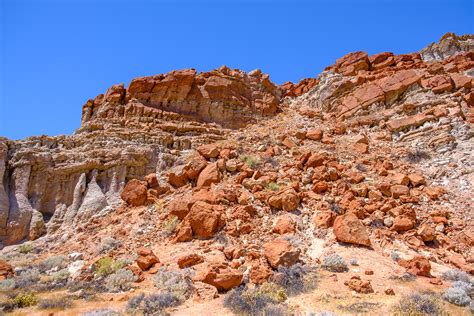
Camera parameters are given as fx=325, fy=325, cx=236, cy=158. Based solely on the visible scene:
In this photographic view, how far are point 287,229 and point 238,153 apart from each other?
620 centimetres

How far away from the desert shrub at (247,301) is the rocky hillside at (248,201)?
4 centimetres

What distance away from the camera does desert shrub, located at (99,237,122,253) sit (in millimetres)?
11172

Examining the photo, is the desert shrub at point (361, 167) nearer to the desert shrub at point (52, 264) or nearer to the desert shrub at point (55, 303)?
the desert shrub at point (55, 303)

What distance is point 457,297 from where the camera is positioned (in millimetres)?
7047

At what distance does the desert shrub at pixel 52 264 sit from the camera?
10831 mm

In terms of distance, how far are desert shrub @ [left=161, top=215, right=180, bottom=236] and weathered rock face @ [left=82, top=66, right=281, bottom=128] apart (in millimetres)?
10602

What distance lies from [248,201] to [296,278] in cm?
422

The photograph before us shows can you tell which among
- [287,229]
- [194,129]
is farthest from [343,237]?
[194,129]

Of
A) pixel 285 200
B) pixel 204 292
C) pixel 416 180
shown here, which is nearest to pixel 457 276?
pixel 285 200

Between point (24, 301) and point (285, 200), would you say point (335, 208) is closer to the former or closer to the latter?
point (285, 200)

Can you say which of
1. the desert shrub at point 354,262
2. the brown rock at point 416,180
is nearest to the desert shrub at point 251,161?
the brown rock at point 416,180

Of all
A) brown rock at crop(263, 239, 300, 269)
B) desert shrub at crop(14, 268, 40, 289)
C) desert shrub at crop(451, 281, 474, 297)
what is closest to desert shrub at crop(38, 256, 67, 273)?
desert shrub at crop(14, 268, 40, 289)

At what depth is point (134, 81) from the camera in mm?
22109

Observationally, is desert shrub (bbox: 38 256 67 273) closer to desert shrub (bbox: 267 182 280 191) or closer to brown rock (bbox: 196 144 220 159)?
brown rock (bbox: 196 144 220 159)
